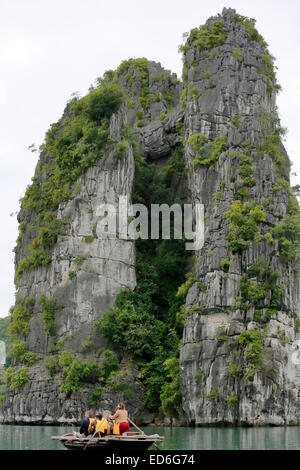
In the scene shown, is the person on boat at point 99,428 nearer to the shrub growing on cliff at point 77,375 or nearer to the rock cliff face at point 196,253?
the rock cliff face at point 196,253

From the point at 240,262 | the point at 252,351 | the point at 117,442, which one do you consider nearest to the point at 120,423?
the point at 117,442

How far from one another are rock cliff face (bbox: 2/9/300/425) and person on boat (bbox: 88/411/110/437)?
15.7 m

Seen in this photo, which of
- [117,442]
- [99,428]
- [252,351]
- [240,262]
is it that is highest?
[240,262]

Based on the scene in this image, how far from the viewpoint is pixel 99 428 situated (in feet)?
65.1

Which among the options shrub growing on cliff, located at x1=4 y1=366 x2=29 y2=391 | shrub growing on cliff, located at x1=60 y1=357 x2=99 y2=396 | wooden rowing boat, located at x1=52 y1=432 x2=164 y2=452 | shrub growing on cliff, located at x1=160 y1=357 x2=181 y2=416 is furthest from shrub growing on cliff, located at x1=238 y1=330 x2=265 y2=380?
wooden rowing boat, located at x1=52 y1=432 x2=164 y2=452

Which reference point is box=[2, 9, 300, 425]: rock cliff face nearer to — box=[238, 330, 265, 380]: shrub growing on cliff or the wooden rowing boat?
box=[238, 330, 265, 380]: shrub growing on cliff

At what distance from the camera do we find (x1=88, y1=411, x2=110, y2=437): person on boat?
65.1ft

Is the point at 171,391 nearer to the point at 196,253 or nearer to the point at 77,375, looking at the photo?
the point at 77,375

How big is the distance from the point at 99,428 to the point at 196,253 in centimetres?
2355

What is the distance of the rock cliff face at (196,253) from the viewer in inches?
1430

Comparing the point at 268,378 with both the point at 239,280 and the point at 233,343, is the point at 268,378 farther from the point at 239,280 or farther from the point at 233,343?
the point at 239,280

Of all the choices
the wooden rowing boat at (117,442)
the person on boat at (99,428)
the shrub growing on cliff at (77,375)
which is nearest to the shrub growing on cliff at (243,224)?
the shrub growing on cliff at (77,375)

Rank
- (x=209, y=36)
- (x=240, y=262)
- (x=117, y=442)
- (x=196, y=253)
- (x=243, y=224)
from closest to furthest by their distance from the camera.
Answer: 1. (x=117, y=442)
2. (x=240, y=262)
3. (x=243, y=224)
4. (x=196, y=253)
5. (x=209, y=36)
